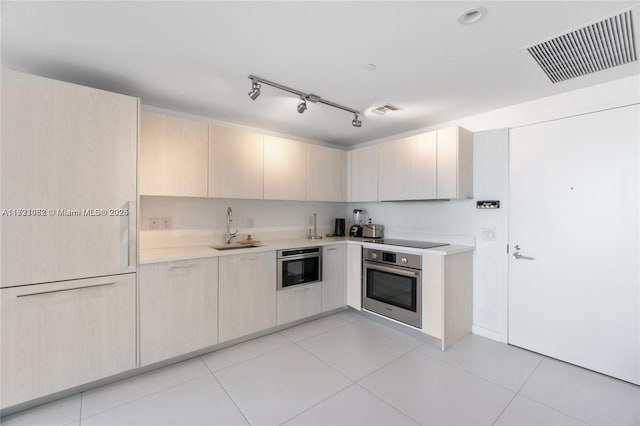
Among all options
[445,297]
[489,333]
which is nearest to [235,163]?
[445,297]

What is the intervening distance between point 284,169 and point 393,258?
163 centimetres

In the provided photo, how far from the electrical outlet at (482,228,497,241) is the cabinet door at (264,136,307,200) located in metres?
2.05

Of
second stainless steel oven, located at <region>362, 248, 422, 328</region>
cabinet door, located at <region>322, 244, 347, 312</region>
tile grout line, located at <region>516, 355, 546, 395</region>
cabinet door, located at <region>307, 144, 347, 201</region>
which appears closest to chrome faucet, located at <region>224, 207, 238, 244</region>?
cabinet door, located at <region>307, 144, 347, 201</region>

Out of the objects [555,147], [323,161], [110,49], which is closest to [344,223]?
[323,161]

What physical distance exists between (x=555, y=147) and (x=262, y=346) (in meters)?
3.25

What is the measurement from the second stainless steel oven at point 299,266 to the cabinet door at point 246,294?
9cm

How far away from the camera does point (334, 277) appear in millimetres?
3350

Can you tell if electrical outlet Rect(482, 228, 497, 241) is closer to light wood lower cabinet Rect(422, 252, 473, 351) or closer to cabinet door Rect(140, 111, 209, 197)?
light wood lower cabinet Rect(422, 252, 473, 351)

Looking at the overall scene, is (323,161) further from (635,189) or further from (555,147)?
(635,189)

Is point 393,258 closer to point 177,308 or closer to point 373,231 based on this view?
point 373,231

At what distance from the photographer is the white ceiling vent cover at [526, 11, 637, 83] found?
59.5 inches

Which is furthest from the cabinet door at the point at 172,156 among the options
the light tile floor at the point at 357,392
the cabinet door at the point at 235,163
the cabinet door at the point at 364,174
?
the cabinet door at the point at 364,174

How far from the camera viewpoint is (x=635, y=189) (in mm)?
2023

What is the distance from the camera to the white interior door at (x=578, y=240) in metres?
2.06
